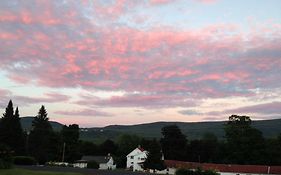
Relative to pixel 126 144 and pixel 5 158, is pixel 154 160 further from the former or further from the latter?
pixel 126 144

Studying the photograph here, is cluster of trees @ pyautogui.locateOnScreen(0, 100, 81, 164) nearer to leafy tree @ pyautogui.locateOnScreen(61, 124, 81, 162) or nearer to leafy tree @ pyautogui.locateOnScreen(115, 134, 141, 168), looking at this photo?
leafy tree @ pyautogui.locateOnScreen(61, 124, 81, 162)

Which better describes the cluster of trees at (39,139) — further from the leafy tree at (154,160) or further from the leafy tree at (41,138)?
the leafy tree at (154,160)

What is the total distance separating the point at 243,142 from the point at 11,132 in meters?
57.9

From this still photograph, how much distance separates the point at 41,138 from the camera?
10369cm

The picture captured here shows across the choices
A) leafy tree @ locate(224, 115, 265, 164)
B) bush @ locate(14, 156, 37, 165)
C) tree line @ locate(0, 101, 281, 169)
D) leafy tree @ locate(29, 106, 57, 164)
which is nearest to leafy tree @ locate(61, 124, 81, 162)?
tree line @ locate(0, 101, 281, 169)

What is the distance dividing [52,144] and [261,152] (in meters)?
56.2

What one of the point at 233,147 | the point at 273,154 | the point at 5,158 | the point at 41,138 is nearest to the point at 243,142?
the point at 233,147

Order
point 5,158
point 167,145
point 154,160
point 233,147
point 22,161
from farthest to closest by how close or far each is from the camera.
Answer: point 167,145, point 233,147, point 154,160, point 22,161, point 5,158

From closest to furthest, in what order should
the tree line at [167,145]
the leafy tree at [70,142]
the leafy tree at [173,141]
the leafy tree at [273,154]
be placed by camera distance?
the tree line at [167,145] < the leafy tree at [273,154] < the leafy tree at [70,142] < the leafy tree at [173,141]

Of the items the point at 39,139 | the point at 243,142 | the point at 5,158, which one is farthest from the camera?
the point at 243,142

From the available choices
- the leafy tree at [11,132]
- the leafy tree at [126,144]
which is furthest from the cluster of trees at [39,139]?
the leafy tree at [126,144]

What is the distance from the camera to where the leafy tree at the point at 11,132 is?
94938mm

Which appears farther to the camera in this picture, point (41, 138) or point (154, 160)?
point (41, 138)

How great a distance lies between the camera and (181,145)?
414 ft
